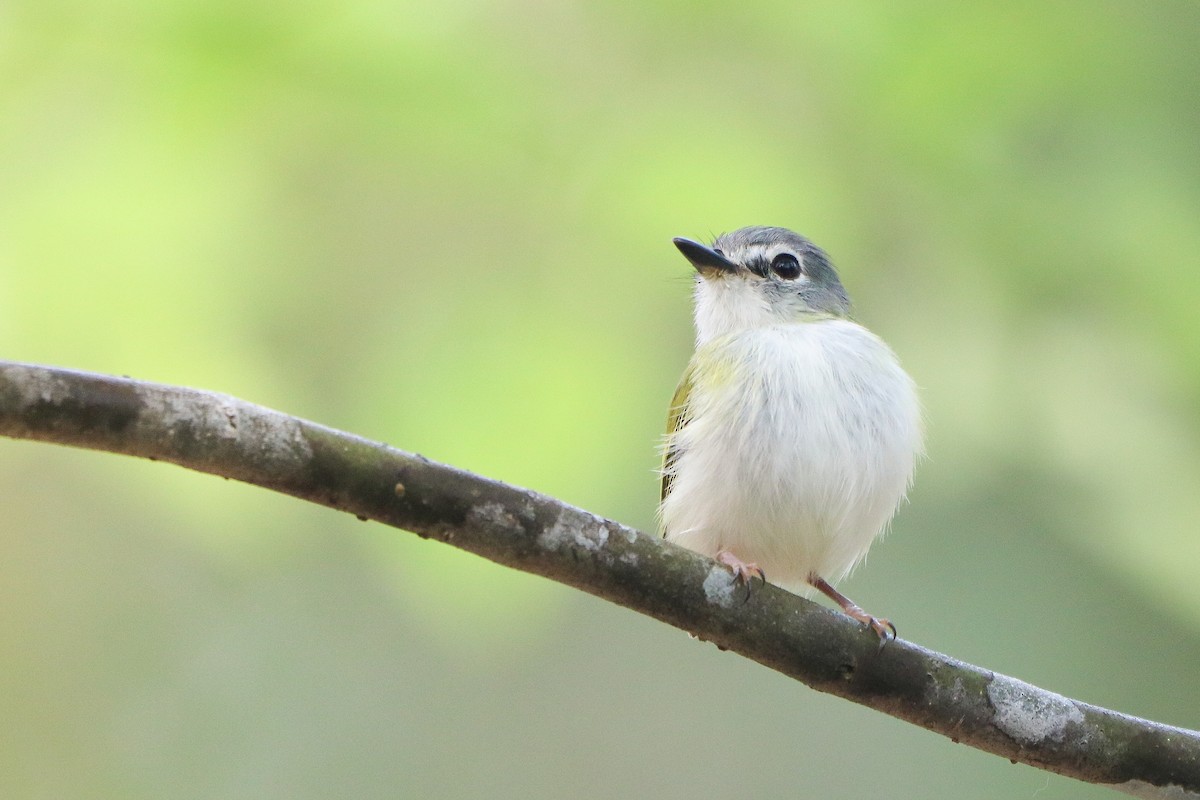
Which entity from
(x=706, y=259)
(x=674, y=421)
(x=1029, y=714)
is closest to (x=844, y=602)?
(x=674, y=421)

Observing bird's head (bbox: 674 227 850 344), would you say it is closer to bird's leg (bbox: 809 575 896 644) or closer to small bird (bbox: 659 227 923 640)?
small bird (bbox: 659 227 923 640)

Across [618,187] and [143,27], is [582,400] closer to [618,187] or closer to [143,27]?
[618,187]

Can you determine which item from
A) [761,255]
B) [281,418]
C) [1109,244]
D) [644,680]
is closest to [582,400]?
[281,418]

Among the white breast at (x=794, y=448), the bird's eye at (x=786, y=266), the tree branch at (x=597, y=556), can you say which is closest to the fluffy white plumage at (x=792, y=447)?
the white breast at (x=794, y=448)

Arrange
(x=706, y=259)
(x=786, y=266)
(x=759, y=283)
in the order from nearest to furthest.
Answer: (x=706, y=259) < (x=759, y=283) < (x=786, y=266)

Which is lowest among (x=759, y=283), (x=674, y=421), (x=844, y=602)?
(x=844, y=602)

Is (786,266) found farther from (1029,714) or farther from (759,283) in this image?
(1029,714)

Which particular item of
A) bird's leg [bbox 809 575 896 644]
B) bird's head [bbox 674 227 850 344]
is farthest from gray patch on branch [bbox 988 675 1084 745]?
bird's head [bbox 674 227 850 344]
